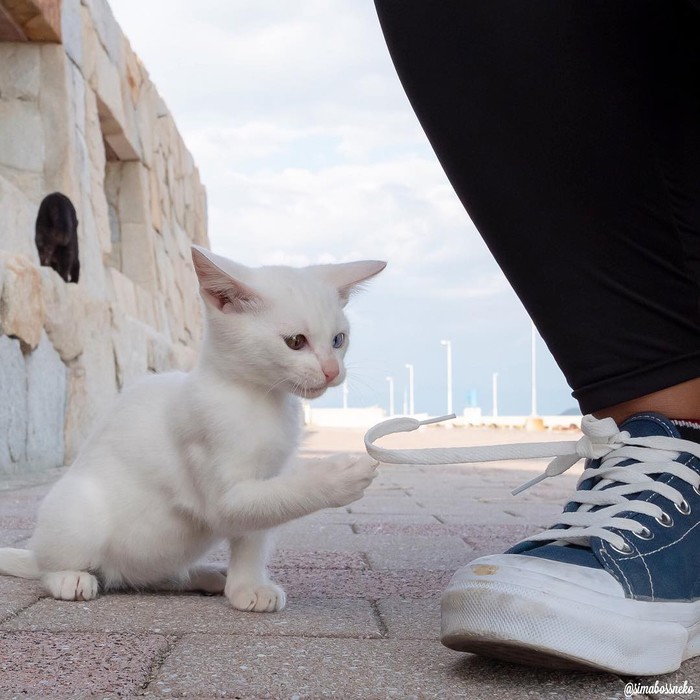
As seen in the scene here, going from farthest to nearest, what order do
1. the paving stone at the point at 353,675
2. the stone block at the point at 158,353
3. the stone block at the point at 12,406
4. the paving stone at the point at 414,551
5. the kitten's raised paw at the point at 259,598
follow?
the stone block at the point at 158,353 < the stone block at the point at 12,406 < the paving stone at the point at 414,551 < the kitten's raised paw at the point at 259,598 < the paving stone at the point at 353,675

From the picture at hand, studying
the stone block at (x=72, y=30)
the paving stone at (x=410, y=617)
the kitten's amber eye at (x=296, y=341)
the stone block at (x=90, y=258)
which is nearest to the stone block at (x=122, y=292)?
the stone block at (x=90, y=258)

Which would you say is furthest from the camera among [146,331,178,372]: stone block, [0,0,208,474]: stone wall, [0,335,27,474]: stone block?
[146,331,178,372]: stone block

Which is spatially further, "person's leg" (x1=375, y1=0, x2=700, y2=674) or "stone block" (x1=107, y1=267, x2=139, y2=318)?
"stone block" (x1=107, y1=267, x2=139, y2=318)

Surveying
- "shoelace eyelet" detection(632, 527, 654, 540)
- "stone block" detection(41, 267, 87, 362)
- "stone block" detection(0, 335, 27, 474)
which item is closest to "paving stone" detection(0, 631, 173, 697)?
"shoelace eyelet" detection(632, 527, 654, 540)

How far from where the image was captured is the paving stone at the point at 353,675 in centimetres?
96

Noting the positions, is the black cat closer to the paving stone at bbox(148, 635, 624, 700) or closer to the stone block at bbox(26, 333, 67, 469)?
the stone block at bbox(26, 333, 67, 469)

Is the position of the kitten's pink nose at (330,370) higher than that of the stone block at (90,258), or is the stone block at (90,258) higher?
the stone block at (90,258)

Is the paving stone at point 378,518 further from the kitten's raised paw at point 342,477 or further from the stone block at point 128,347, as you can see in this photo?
the stone block at point 128,347

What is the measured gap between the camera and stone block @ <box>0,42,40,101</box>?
5664 millimetres

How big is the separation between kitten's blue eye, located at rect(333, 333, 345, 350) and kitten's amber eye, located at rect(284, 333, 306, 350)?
3.6 inches

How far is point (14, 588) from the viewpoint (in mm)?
1599

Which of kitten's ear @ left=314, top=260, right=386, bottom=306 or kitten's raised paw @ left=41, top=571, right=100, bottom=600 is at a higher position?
kitten's ear @ left=314, top=260, right=386, bottom=306

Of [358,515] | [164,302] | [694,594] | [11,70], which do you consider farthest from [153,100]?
[694,594]

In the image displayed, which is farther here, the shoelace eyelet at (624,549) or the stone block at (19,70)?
the stone block at (19,70)
